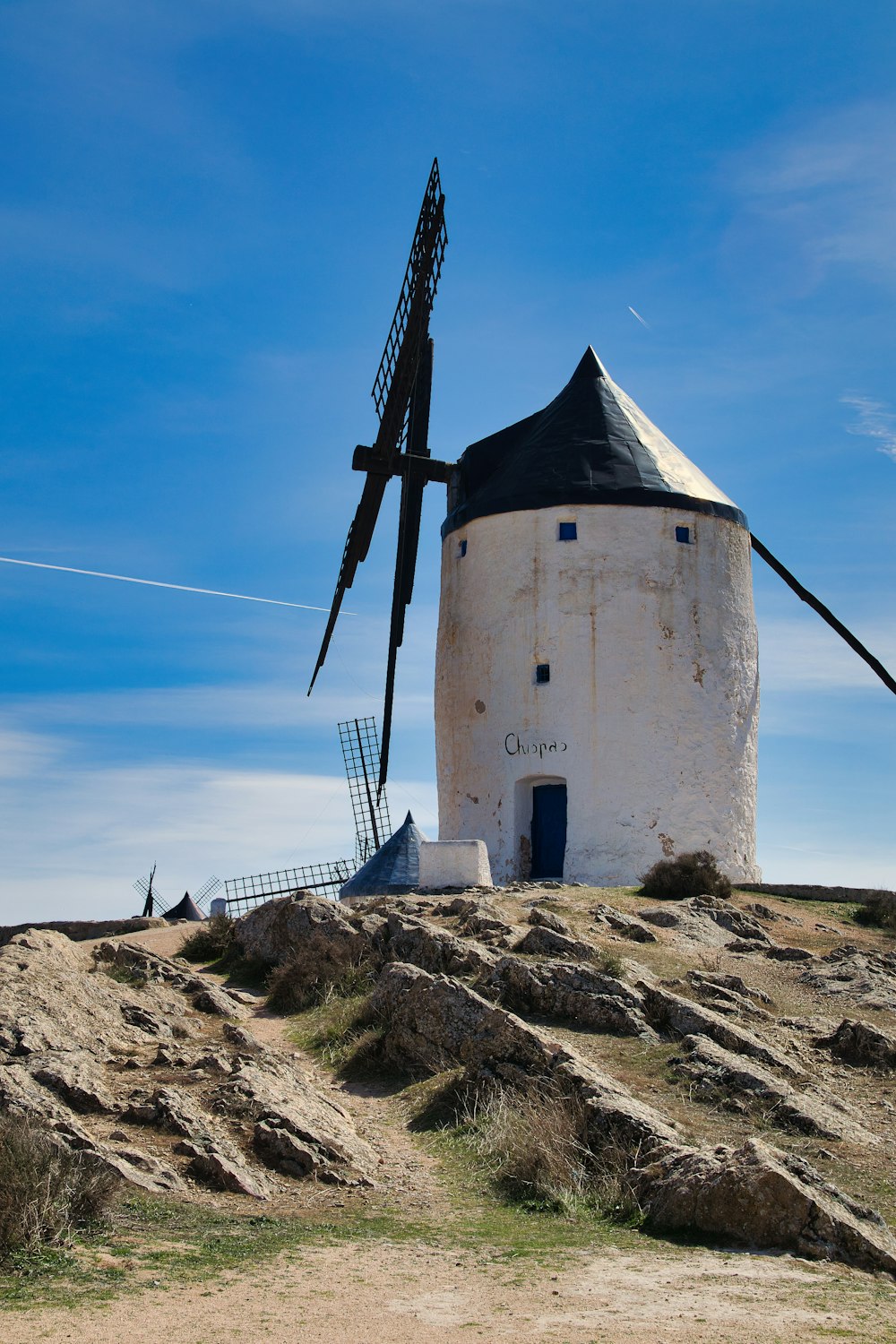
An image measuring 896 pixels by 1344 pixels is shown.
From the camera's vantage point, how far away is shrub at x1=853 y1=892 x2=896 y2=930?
19234mm

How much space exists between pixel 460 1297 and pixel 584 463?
686 inches

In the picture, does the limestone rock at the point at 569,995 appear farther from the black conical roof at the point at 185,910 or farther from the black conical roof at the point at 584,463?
the black conical roof at the point at 185,910

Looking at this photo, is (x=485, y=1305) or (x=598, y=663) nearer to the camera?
(x=485, y=1305)

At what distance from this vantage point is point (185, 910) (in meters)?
29.3

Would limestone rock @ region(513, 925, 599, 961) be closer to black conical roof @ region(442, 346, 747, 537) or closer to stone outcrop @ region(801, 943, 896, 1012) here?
stone outcrop @ region(801, 943, 896, 1012)

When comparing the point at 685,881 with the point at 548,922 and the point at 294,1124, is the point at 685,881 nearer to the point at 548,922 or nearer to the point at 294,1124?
the point at 548,922

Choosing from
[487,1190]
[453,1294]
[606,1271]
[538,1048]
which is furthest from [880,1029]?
[453,1294]

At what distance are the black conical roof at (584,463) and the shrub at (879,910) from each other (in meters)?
6.91

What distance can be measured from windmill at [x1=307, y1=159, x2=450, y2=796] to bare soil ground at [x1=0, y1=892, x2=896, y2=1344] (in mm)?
18240

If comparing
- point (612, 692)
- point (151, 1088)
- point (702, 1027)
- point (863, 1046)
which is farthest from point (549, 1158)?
point (612, 692)

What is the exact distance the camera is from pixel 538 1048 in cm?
910

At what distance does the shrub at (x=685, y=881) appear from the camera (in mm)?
18750

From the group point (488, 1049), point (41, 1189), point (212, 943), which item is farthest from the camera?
point (212, 943)

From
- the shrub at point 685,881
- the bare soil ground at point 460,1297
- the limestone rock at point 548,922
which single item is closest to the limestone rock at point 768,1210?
the bare soil ground at point 460,1297
